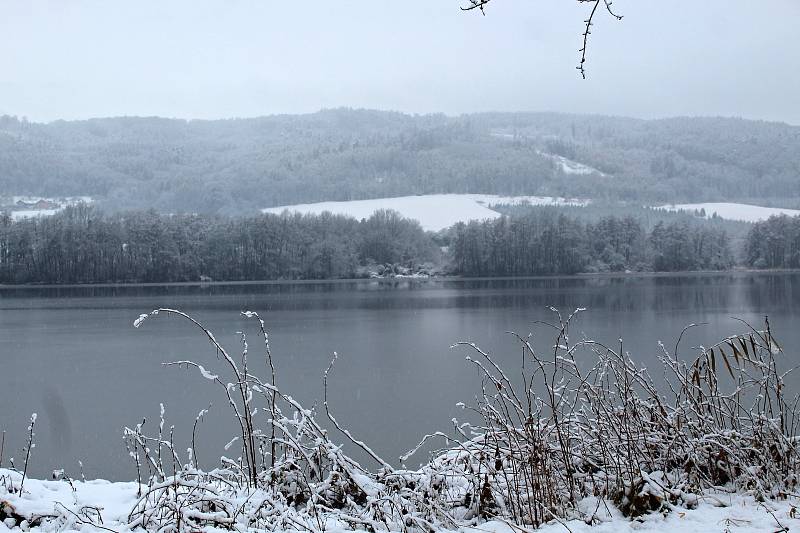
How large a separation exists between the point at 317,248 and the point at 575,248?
105ft

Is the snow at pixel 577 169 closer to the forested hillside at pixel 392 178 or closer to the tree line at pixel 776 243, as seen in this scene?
the forested hillside at pixel 392 178

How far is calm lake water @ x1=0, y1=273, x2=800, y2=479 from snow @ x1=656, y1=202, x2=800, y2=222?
96.9 m

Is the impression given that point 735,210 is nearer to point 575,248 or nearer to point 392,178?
point 575,248

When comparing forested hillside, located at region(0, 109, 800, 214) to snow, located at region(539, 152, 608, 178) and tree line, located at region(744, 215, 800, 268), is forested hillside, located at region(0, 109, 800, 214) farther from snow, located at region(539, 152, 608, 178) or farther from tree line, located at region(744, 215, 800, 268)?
tree line, located at region(744, 215, 800, 268)

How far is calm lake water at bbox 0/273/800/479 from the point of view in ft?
46.6

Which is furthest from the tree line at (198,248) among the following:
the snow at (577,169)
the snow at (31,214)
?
the snow at (577,169)

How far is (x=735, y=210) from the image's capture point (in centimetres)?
15238

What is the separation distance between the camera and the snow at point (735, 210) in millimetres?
138500

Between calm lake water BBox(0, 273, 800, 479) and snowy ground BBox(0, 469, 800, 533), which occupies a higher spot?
snowy ground BBox(0, 469, 800, 533)

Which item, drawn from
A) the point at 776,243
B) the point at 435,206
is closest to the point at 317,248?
the point at 435,206

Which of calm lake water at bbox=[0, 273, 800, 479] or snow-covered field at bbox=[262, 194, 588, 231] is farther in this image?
snow-covered field at bbox=[262, 194, 588, 231]

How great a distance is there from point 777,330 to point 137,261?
7487cm

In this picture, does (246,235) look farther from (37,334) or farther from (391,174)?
(391,174)

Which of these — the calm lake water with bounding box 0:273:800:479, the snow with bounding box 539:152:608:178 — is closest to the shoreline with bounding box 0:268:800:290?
the calm lake water with bounding box 0:273:800:479
